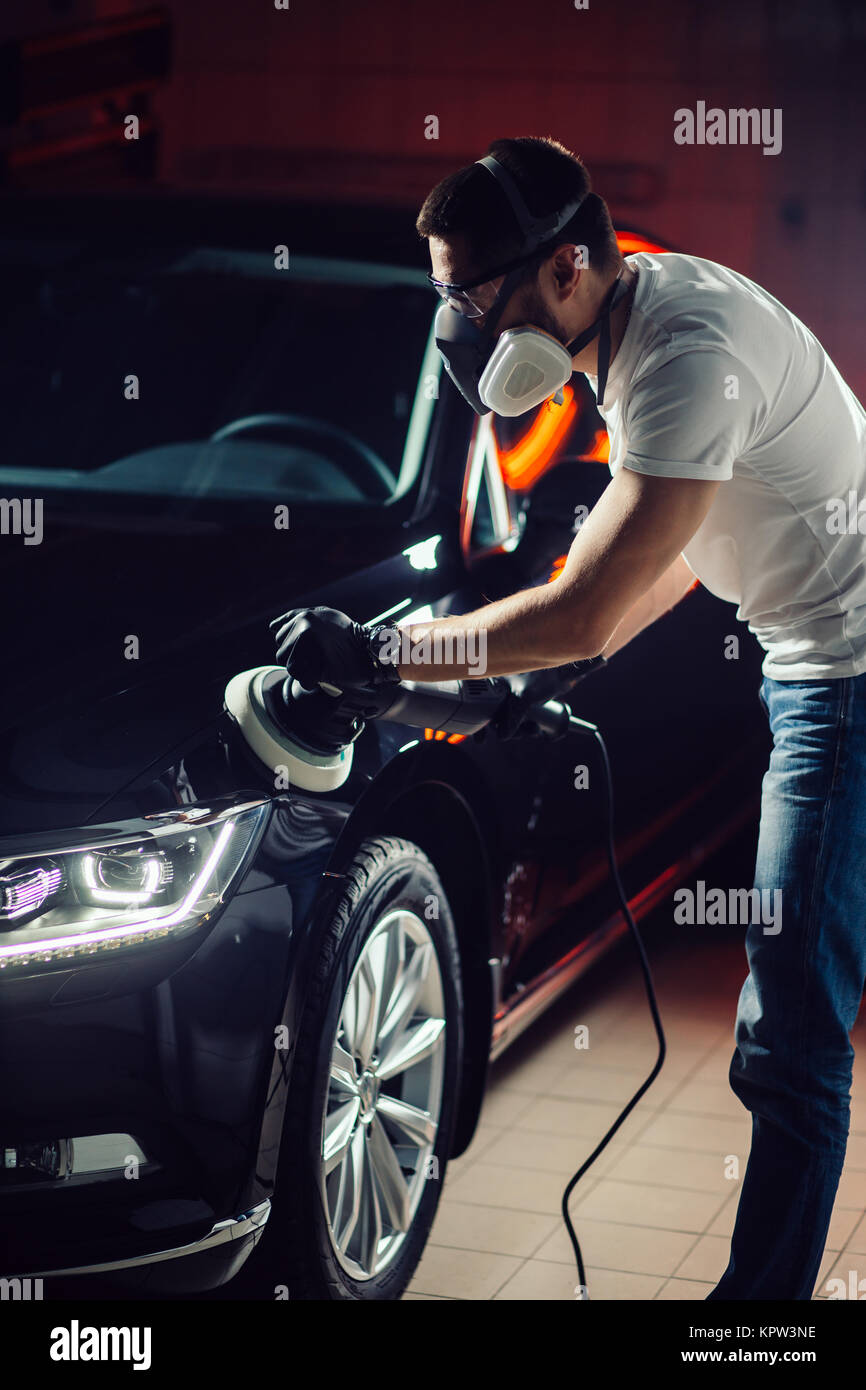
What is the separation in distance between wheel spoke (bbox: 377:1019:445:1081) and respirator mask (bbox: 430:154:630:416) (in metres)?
1.03

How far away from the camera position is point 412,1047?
2537 mm

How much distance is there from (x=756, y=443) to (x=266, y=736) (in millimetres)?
725

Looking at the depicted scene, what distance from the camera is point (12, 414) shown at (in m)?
3.25

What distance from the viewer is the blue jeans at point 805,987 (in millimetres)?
2104

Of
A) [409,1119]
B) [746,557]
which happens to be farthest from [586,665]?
[409,1119]

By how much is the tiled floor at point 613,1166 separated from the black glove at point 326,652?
1.16m

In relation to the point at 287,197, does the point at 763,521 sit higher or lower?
lower

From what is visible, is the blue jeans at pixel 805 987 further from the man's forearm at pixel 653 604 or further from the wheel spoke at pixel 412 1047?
the wheel spoke at pixel 412 1047

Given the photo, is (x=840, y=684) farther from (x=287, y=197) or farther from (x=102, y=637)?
(x=287, y=197)

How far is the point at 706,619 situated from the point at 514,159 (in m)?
1.73

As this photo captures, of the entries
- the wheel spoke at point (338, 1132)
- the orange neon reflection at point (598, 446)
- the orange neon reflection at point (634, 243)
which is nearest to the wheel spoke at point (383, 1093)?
the wheel spoke at point (338, 1132)

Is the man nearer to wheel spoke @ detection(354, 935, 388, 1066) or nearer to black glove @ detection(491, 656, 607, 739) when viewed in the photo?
black glove @ detection(491, 656, 607, 739)

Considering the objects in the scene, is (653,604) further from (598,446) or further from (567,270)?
(598,446)

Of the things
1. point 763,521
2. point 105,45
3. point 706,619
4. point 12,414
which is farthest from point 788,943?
Result: point 105,45
